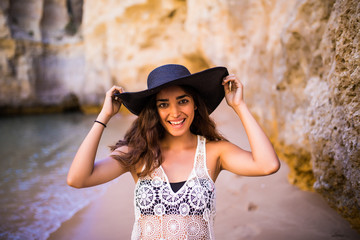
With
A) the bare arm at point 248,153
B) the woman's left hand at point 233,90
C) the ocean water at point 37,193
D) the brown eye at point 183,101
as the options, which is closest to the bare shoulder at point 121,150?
the brown eye at point 183,101

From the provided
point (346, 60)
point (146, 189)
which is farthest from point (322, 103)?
point (146, 189)

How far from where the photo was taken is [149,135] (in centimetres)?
172

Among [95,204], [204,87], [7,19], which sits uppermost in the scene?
[7,19]

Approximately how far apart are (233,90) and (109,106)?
2.65 feet

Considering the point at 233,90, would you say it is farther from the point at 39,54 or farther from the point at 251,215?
the point at 39,54

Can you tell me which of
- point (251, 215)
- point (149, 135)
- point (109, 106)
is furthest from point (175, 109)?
point (251, 215)

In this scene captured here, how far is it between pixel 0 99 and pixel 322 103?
24.8 metres

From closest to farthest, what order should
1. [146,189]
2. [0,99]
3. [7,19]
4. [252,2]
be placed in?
[146,189], [252,2], [7,19], [0,99]

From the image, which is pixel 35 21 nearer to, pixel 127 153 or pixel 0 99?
pixel 0 99

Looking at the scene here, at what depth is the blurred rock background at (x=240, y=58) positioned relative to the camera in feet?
5.75

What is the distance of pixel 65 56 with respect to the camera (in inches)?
946

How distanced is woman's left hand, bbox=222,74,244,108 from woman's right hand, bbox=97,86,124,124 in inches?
27.6

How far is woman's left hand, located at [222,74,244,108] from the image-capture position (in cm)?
168

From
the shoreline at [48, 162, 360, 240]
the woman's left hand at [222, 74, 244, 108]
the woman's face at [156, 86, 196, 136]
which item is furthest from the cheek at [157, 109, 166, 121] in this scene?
the shoreline at [48, 162, 360, 240]
